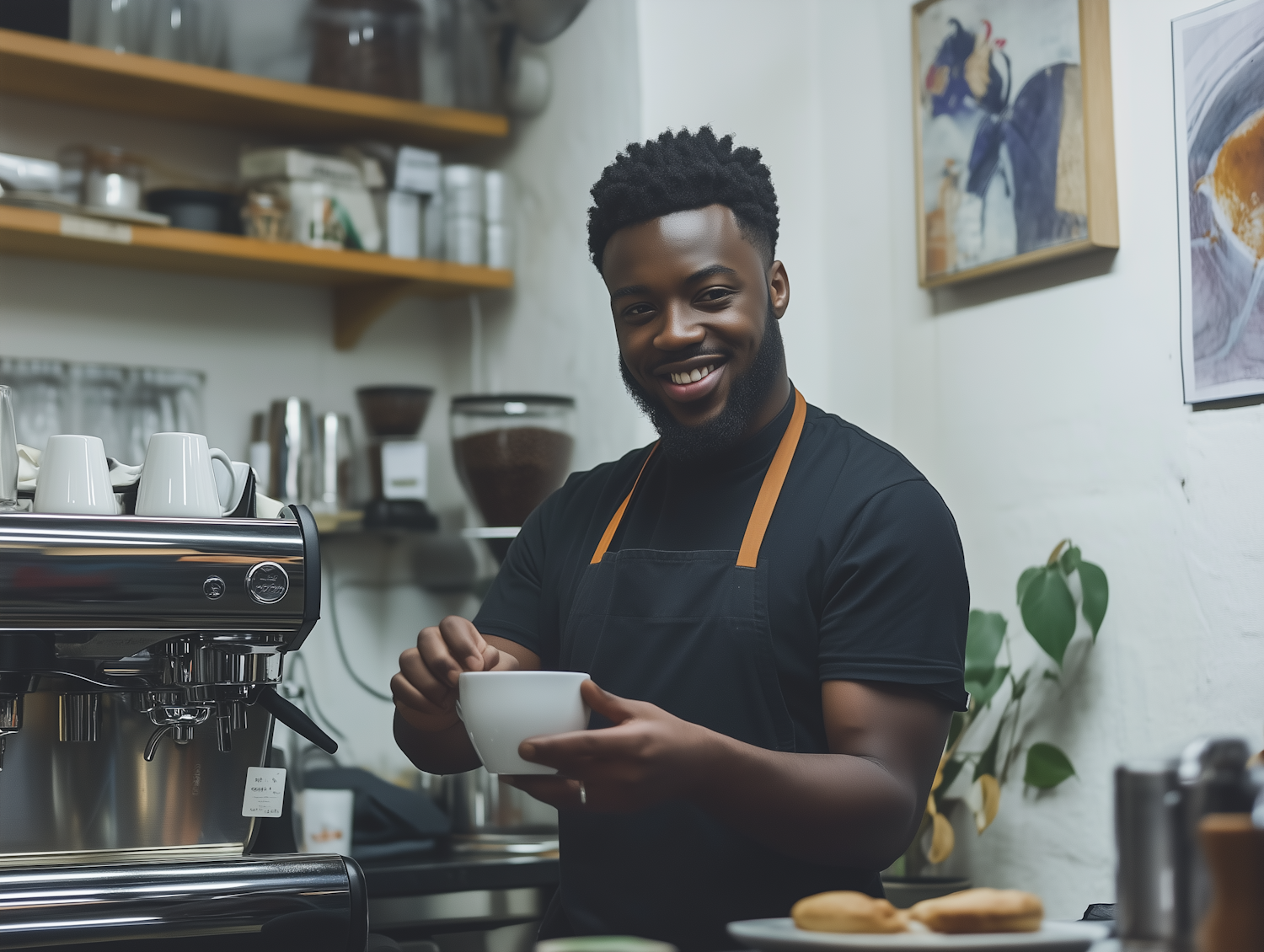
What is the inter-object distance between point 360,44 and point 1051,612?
1567 mm

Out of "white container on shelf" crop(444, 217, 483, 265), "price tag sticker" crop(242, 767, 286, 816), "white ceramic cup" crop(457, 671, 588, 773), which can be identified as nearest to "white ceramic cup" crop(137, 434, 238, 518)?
"price tag sticker" crop(242, 767, 286, 816)

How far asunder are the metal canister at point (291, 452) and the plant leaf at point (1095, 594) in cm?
133

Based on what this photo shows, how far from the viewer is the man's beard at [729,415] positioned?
122cm

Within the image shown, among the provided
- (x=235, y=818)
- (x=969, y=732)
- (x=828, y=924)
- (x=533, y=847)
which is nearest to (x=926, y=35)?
(x=969, y=732)

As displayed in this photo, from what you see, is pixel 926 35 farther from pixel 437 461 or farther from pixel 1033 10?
pixel 437 461

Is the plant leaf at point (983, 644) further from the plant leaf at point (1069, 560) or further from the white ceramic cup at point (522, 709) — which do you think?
the white ceramic cup at point (522, 709)

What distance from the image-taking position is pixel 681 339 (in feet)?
3.90

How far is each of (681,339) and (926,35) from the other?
1.16 m

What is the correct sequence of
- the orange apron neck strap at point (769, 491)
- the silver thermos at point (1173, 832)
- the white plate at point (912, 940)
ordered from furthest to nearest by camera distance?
the orange apron neck strap at point (769, 491)
the white plate at point (912, 940)
the silver thermos at point (1173, 832)

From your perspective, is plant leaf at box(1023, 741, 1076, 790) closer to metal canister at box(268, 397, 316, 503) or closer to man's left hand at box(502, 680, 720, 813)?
man's left hand at box(502, 680, 720, 813)

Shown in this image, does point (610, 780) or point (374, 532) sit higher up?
point (374, 532)

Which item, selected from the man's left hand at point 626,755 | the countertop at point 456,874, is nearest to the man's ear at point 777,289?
the man's left hand at point 626,755

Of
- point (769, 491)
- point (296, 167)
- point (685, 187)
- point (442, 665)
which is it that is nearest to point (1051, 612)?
point (769, 491)

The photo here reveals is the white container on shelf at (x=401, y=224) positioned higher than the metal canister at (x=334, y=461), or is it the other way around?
the white container on shelf at (x=401, y=224)
